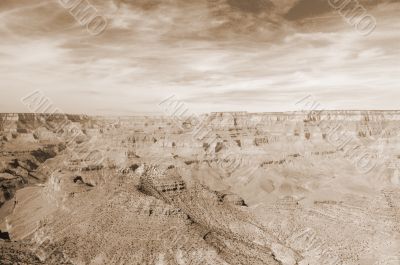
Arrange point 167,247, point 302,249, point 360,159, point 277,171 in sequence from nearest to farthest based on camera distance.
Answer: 1. point 167,247
2. point 302,249
3. point 277,171
4. point 360,159

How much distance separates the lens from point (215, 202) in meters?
48.8

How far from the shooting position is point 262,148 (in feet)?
329

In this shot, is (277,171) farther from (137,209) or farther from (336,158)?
(137,209)

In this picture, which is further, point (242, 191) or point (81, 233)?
point (242, 191)

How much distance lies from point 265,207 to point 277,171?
34.0m

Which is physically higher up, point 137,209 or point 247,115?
point 247,115

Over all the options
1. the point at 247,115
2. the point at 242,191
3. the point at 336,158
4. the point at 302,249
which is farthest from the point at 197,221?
the point at 247,115

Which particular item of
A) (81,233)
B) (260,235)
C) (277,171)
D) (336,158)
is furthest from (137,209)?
(336,158)

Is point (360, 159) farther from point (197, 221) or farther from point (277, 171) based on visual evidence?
point (197, 221)

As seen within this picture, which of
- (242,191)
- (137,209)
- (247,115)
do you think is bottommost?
(242,191)

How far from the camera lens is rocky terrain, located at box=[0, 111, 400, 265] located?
3566cm

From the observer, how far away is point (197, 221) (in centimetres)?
4191

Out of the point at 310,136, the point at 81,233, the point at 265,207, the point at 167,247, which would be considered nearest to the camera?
the point at 167,247

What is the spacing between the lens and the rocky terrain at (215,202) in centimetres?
3566
